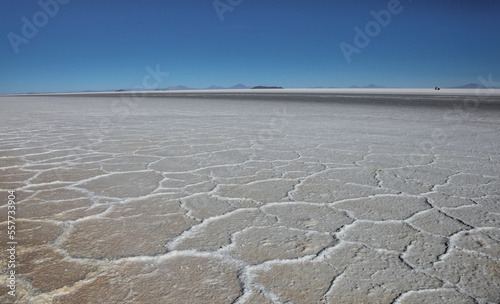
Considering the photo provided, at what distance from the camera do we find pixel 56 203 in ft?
5.47

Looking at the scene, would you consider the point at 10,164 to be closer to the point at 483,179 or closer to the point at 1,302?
the point at 1,302

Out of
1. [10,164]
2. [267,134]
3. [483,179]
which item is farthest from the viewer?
→ [267,134]

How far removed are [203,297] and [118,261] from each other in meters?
0.34

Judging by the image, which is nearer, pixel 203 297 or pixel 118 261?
pixel 203 297

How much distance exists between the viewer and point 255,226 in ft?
4.62

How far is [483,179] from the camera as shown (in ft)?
6.88

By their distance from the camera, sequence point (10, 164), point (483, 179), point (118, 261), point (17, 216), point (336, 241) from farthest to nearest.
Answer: point (10, 164), point (483, 179), point (17, 216), point (336, 241), point (118, 261)

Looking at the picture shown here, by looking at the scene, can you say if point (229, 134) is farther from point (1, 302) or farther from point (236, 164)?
point (1, 302)

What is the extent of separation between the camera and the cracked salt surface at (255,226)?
976 millimetres

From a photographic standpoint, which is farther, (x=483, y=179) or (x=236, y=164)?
(x=236, y=164)

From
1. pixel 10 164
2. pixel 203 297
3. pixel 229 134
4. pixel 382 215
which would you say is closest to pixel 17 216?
pixel 203 297

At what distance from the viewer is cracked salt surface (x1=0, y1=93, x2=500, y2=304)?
3.20ft

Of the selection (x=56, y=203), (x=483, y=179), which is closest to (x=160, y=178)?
(x=56, y=203)

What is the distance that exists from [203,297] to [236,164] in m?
1.63
